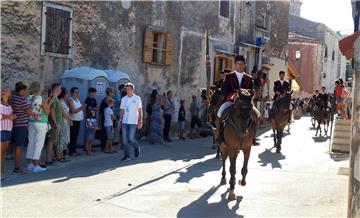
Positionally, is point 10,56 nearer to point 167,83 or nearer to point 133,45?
point 133,45

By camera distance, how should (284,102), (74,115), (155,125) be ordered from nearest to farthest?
(74,115)
(284,102)
(155,125)

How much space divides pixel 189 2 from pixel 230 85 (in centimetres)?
1138

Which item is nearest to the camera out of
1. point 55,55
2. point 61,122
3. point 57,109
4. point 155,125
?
point 57,109

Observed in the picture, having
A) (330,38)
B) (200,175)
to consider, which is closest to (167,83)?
(200,175)

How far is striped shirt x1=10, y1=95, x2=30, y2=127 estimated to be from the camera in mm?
9492

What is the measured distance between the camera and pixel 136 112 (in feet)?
37.8

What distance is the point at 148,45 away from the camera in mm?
17000

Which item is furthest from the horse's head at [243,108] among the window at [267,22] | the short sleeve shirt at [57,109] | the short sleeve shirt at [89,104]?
the window at [267,22]

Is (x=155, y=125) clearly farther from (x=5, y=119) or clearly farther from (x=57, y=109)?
(x=5, y=119)

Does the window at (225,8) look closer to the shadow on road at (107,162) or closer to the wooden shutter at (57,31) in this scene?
the shadow on road at (107,162)

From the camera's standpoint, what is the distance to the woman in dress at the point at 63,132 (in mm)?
10859

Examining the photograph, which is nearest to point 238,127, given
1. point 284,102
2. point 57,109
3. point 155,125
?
point 57,109

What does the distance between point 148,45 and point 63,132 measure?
6.88 metres

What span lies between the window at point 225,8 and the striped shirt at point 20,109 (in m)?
14.0
